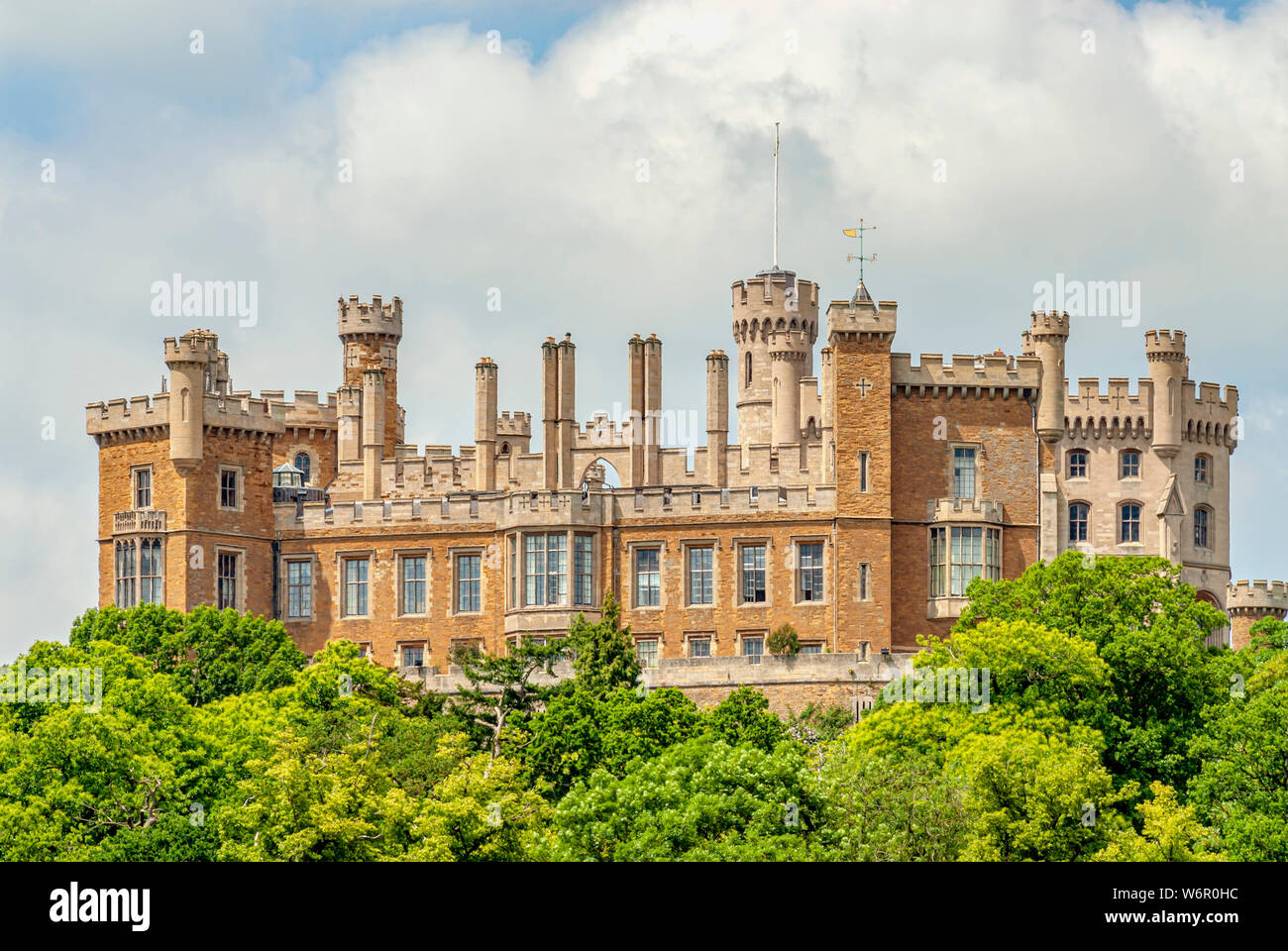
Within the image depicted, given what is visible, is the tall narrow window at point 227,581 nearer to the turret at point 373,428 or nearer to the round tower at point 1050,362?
the turret at point 373,428

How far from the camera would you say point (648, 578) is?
8025cm

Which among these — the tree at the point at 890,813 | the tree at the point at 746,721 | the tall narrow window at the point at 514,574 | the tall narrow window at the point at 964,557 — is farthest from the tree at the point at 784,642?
the tree at the point at 890,813

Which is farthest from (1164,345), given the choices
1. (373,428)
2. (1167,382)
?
(373,428)

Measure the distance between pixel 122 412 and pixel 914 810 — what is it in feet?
131

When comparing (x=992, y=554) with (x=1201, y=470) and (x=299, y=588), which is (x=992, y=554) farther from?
(x=299, y=588)

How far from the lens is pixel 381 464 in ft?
291

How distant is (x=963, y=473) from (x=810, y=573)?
19.0ft

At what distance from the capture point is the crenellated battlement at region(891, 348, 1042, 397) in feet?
262

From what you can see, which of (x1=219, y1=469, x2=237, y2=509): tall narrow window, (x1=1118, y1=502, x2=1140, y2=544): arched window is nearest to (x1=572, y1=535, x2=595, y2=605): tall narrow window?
(x1=219, y1=469, x2=237, y2=509): tall narrow window

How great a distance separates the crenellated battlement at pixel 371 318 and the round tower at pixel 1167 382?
27.6 meters

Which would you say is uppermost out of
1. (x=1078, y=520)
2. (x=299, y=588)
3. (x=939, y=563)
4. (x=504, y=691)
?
(x=1078, y=520)

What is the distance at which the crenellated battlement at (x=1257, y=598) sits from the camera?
96.7m
